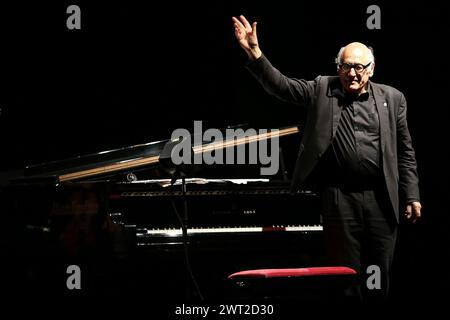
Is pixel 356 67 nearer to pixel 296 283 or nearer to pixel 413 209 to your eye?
pixel 413 209

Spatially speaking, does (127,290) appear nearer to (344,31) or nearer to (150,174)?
(150,174)

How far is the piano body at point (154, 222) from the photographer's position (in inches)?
122

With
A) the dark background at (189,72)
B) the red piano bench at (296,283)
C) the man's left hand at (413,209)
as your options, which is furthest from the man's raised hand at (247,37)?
the dark background at (189,72)

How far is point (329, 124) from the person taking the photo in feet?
10.1

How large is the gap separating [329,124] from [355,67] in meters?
0.33

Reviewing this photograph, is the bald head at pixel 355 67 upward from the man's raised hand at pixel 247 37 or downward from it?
downward

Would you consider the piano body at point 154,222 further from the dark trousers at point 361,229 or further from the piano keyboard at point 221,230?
the dark trousers at point 361,229

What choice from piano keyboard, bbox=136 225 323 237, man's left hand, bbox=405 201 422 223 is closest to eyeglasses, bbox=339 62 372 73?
man's left hand, bbox=405 201 422 223

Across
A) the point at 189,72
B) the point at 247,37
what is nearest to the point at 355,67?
the point at 247,37

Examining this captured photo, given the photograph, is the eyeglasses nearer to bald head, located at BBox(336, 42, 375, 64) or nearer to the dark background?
bald head, located at BBox(336, 42, 375, 64)

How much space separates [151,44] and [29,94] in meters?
1.10

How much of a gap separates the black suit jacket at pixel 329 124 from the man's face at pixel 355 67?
0.10 m

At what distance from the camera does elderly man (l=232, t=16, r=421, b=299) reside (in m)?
3.00
